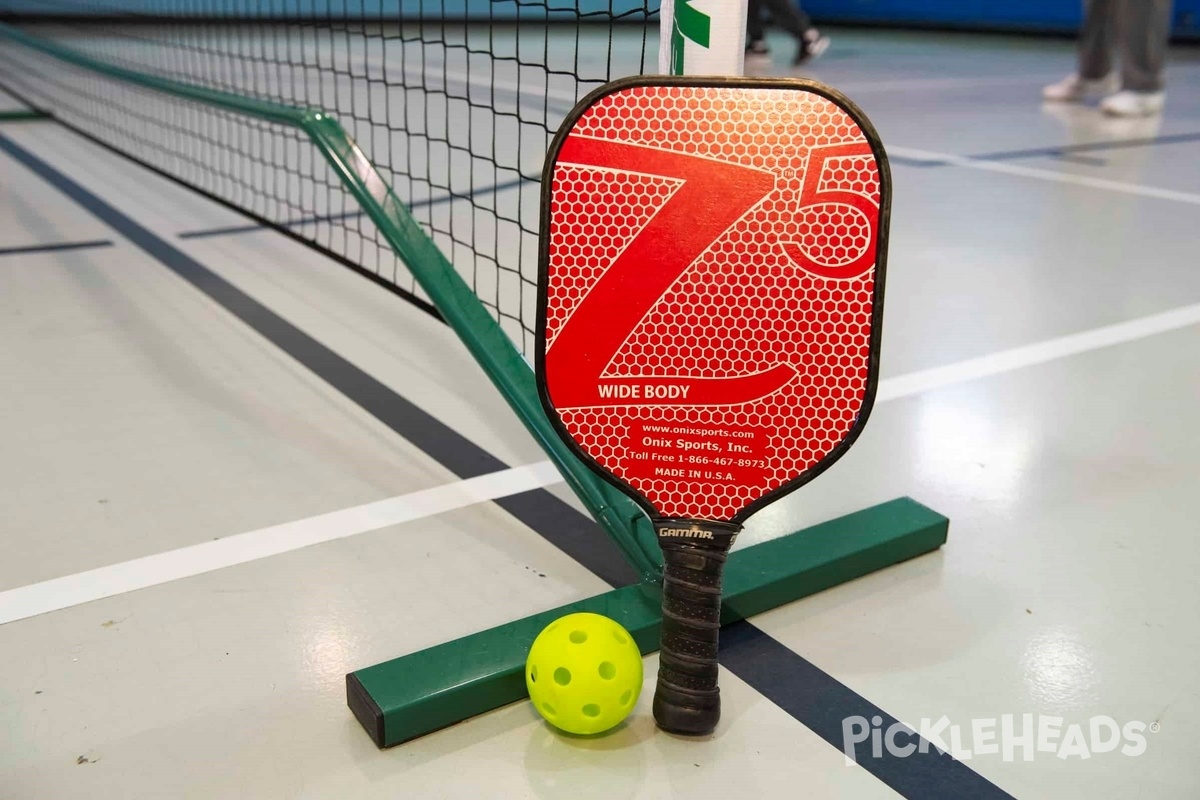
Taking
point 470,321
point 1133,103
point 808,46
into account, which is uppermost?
point 808,46

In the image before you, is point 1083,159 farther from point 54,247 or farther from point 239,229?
point 54,247

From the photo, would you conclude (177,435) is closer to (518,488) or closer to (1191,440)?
(518,488)

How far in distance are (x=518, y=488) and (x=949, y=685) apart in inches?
24.9

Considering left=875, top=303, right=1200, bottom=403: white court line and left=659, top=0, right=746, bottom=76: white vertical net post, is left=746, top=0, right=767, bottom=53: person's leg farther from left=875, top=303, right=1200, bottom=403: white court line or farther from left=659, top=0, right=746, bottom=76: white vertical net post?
left=659, top=0, right=746, bottom=76: white vertical net post

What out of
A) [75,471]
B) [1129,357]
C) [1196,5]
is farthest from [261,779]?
[1196,5]

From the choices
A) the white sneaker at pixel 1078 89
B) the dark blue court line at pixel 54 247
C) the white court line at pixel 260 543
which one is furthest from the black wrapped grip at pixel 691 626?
the white sneaker at pixel 1078 89

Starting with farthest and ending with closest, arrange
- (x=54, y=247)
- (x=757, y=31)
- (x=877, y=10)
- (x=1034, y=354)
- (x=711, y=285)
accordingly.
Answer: (x=877, y=10)
(x=757, y=31)
(x=54, y=247)
(x=1034, y=354)
(x=711, y=285)

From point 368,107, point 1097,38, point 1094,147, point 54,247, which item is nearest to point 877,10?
point 1097,38

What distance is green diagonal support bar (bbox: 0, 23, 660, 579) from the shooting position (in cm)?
120

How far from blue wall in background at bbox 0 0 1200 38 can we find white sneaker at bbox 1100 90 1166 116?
3.94 metres

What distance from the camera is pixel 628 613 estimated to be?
3.72 feet

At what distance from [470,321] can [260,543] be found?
1.26 ft

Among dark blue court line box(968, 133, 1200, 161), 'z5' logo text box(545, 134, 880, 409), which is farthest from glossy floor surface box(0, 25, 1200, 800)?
dark blue court line box(968, 133, 1200, 161)

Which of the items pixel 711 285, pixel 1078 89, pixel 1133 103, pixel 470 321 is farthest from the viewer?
pixel 1078 89
